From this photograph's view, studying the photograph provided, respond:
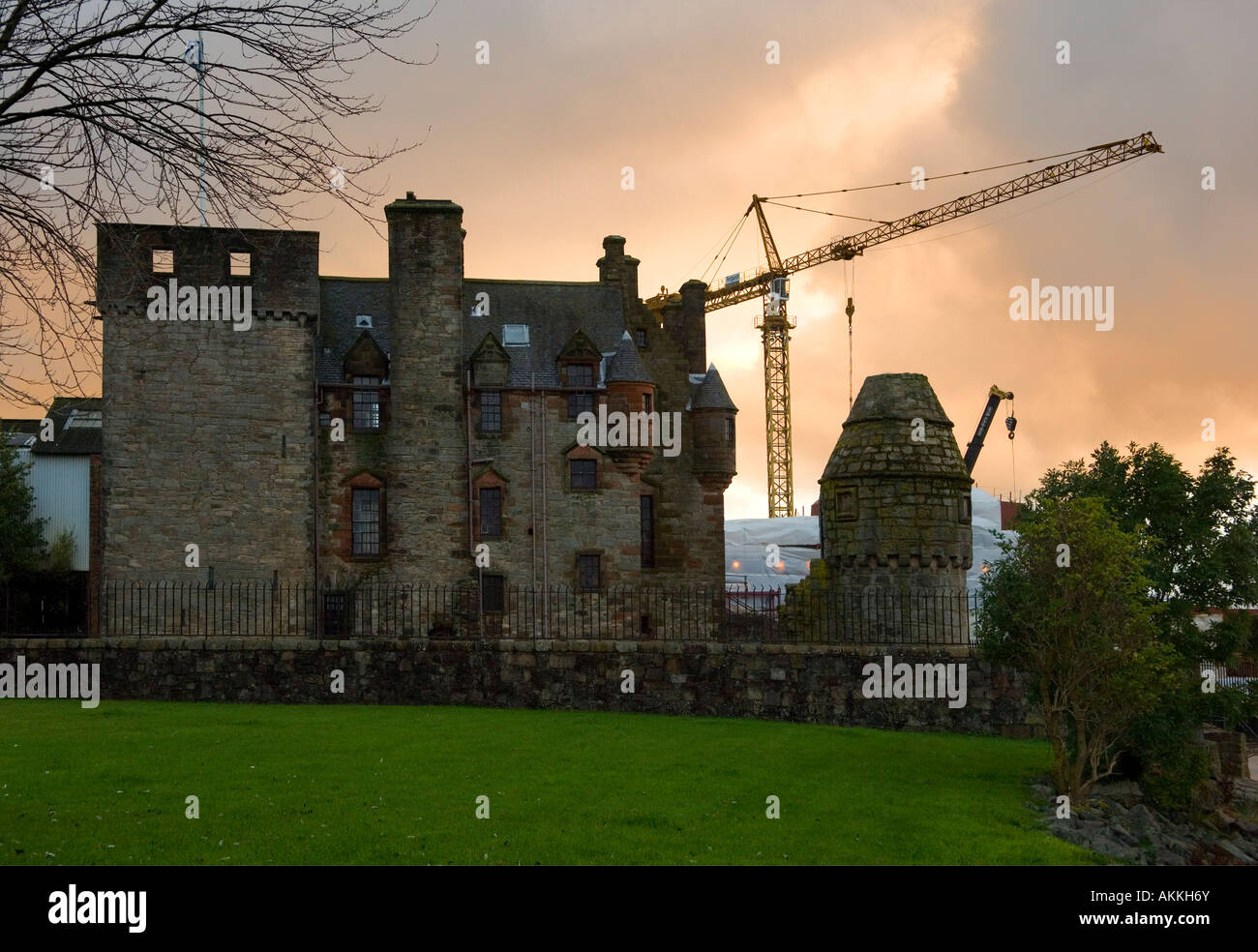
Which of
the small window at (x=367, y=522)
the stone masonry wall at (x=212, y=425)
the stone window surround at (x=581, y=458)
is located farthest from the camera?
the stone window surround at (x=581, y=458)

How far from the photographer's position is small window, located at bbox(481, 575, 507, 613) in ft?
133

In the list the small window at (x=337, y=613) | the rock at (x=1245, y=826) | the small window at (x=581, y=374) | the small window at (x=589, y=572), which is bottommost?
the rock at (x=1245, y=826)

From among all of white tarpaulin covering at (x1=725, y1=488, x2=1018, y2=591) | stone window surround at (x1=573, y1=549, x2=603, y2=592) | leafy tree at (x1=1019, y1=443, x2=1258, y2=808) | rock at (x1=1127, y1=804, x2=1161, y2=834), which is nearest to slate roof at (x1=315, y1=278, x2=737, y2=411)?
stone window surround at (x1=573, y1=549, x2=603, y2=592)

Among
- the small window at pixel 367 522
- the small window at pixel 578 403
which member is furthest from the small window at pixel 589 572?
the small window at pixel 367 522

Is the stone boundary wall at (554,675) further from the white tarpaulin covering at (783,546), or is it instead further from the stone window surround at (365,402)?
the white tarpaulin covering at (783,546)

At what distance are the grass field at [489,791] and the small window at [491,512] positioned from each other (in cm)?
1848

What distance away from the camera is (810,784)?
16375 millimetres

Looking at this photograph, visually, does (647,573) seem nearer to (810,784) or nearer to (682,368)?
(682,368)

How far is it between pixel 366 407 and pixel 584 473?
25.5 feet

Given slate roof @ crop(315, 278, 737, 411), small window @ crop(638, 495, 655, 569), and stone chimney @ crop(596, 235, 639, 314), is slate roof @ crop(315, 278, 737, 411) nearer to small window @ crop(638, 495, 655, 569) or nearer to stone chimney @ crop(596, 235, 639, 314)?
stone chimney @ crop(596, 235, 639, 314)

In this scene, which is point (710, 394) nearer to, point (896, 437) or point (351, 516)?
point (351, 516)

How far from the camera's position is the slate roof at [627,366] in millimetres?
41688

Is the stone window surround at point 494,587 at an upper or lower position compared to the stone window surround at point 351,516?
lower

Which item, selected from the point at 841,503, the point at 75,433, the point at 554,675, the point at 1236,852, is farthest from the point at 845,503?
the point at 75,433
